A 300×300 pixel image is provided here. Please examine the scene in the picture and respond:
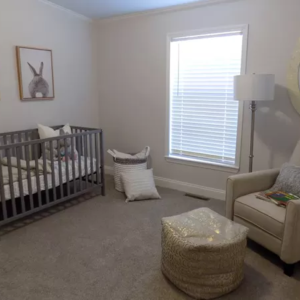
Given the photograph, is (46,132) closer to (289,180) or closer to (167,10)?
(167,10)

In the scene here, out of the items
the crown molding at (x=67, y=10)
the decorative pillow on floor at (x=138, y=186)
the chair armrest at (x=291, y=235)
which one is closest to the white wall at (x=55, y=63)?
the crown molding at (x=67, y=10)

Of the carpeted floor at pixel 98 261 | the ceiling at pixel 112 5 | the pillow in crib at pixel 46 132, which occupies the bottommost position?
the carpeted floor at pixel 98 261

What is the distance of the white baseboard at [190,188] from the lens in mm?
3527

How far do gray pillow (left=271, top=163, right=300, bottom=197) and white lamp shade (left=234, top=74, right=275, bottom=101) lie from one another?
65 cm

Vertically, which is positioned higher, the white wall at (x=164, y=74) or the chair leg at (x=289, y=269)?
the white wall at (x=164, y=74)

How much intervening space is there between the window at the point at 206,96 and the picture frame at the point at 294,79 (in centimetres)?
48

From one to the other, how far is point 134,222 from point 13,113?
1.81 m

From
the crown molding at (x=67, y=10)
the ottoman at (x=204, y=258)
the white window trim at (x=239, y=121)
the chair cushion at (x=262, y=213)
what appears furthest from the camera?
the crown molding at (x=67, y=10)

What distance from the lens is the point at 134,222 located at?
2.89 m

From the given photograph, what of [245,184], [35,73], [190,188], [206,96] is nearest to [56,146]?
[35,73]

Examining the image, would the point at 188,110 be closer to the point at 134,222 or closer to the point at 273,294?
the point at 134,222

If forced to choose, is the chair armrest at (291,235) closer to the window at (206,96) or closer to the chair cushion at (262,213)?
the chair cushion at (262,213)

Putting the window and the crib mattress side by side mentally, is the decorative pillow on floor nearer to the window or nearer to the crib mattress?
the crib mattress

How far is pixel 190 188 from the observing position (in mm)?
3717
